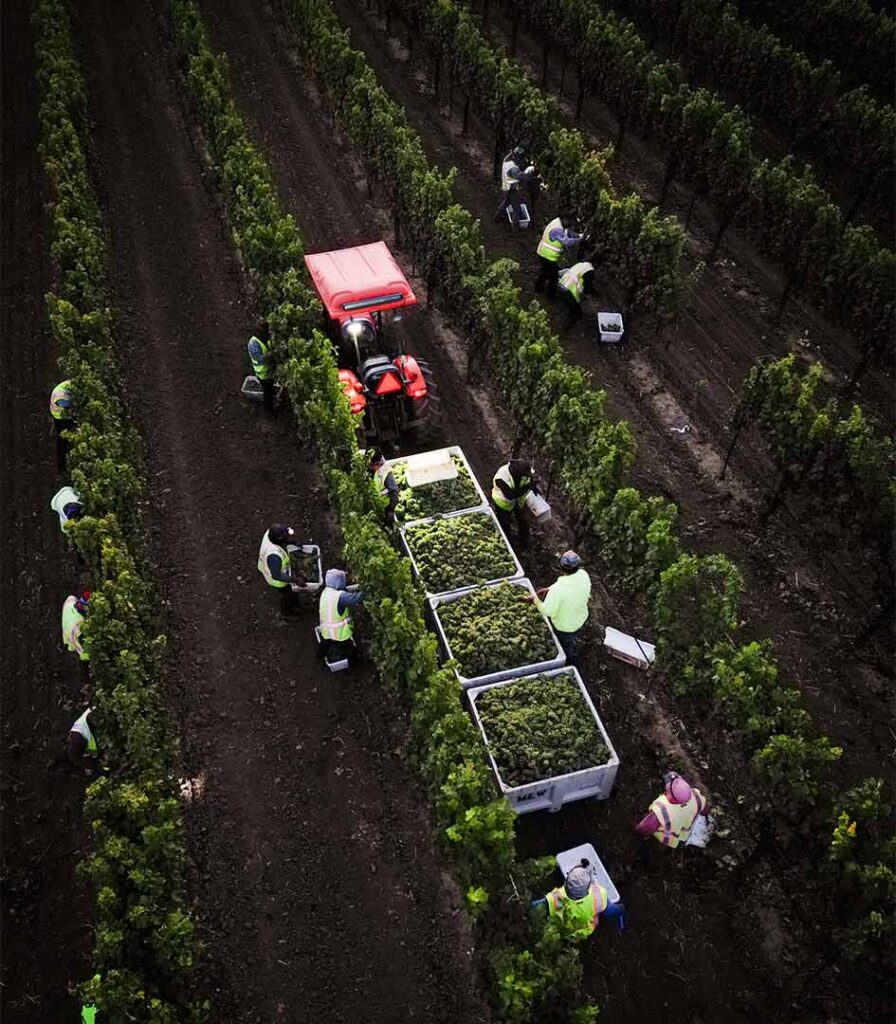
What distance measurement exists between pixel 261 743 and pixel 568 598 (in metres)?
4.28

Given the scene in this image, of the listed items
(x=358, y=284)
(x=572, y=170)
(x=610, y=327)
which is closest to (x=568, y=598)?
(x=358, y=284)

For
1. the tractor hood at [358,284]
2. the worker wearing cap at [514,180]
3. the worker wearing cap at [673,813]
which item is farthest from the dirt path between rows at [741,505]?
the tractor hood at [358,284]

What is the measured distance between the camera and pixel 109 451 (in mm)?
12344

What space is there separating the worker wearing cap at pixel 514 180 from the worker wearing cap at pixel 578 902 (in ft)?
47.7

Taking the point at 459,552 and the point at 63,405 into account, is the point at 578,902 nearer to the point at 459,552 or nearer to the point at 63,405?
the point at 459,552

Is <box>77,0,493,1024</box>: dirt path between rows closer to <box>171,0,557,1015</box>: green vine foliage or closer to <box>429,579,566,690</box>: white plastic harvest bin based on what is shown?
<box>171,0,557,1015</box>: green vine foliage

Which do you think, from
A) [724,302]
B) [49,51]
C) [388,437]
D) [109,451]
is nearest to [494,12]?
[49,51]

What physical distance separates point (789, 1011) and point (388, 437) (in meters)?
9.32

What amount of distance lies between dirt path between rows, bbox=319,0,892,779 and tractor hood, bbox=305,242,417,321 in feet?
13.6

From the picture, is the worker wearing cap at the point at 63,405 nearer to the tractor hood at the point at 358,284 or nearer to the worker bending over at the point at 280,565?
the worker bending over at the point at 280,565

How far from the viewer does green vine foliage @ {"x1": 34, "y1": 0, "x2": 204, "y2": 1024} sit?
8070 millimetres

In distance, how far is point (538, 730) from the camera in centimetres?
1012

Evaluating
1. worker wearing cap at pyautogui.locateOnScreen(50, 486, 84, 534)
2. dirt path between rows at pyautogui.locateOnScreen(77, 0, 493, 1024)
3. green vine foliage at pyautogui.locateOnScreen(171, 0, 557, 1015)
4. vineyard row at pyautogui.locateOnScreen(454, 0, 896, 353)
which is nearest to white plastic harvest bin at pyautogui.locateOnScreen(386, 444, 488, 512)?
green vine foliage at pyautogui.locateOnScreen(171, 0, 557, 1015)

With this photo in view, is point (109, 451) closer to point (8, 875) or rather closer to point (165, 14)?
point (8, 875)
